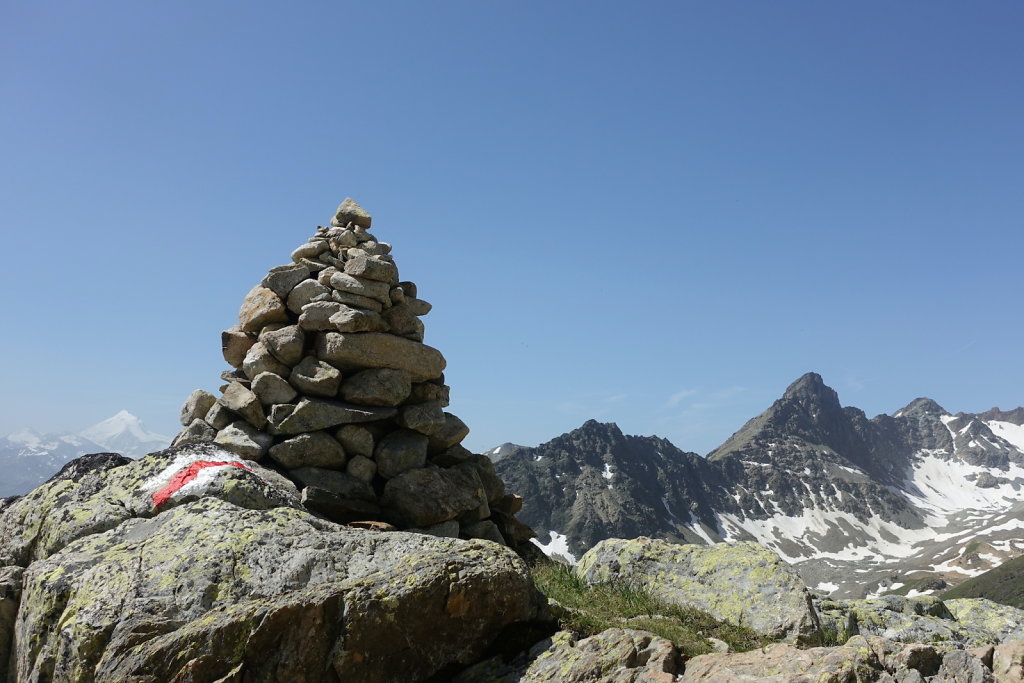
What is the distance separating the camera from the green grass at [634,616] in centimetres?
930

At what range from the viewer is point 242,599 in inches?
301

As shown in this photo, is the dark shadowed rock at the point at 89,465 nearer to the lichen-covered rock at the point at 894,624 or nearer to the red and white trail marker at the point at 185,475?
the red and white trail marker at the point at 185,475

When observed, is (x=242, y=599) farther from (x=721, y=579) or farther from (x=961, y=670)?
(x=721, y=579)

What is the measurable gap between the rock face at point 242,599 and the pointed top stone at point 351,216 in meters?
11.6

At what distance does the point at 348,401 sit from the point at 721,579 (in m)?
10.4

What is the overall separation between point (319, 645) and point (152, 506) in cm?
472

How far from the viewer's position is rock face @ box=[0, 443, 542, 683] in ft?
23.2

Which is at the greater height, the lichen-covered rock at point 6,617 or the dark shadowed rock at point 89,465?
the dark shadowed rock at point 89,465

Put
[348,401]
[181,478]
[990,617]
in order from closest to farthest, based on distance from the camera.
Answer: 1. [181,478]
2. [348,401]
3. [990,617]

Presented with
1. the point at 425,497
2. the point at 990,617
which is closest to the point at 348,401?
the point at 425,497

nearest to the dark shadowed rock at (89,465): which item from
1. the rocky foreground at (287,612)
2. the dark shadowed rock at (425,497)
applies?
the rocky foreground at (287,612)

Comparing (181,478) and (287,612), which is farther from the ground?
(181,478)

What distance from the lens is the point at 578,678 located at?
7359 millimetres

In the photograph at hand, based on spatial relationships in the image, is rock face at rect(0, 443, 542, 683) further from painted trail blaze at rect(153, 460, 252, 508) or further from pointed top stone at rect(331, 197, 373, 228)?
pointed top stone at rect(331, 197, 373, 228)
